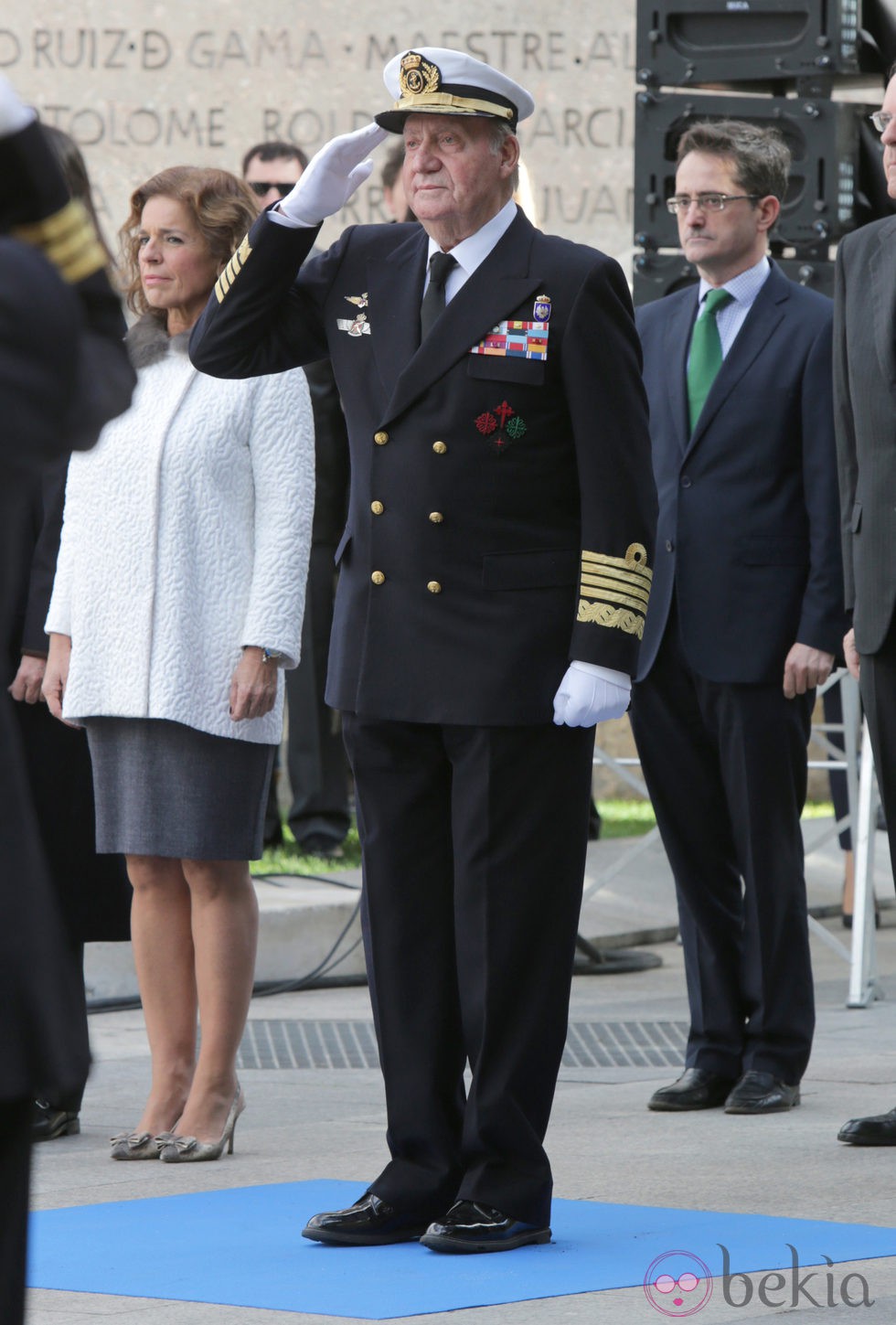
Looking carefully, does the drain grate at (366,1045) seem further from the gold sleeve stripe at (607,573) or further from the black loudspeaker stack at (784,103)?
the gold sleeve stripe at (607,573)

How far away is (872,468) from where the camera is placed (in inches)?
206

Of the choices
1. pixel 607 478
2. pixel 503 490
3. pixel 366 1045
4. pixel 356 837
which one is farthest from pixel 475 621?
pixel 356 837

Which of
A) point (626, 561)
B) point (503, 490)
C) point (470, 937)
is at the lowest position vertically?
point (470, 937)

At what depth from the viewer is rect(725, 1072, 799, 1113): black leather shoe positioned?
5.64 meters

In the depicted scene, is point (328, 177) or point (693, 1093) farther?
point (693, 1093)

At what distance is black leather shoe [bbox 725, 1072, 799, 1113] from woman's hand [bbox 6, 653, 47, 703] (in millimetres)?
1855

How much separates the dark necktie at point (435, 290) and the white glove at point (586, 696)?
679mm

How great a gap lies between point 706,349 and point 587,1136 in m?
1.95

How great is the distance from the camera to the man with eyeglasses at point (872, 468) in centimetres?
513

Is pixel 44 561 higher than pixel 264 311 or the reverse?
the reverse

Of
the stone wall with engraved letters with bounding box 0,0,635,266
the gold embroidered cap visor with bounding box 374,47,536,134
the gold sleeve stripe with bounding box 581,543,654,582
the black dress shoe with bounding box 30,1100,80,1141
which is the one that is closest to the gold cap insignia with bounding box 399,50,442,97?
the gold embroidered cap visor with bounding box 374,47,536,134

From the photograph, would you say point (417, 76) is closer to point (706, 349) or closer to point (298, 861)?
point (706, 349)

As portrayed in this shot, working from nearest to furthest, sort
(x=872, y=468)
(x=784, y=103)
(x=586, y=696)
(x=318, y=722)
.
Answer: (x=586, y=696) → (x=872, y=468) → (x=784, y=103) → (x=318, y=722)

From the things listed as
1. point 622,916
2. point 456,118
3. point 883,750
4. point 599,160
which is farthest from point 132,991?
point 599,160
